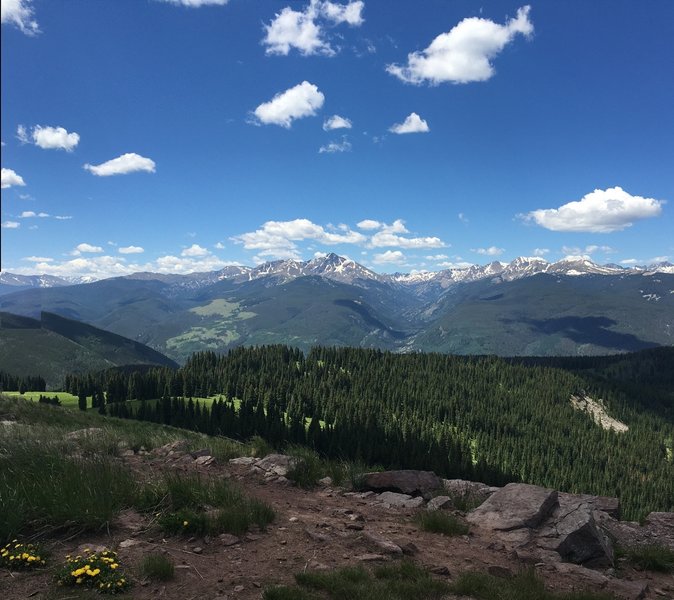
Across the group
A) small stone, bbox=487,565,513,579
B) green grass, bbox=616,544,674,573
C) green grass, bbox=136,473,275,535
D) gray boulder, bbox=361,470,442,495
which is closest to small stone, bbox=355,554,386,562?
small stone, bbox=487,565,513,579

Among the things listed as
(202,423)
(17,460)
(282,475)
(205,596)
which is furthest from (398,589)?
(202,423)

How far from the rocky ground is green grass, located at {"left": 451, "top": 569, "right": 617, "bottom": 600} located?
63 cm

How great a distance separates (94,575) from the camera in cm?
810

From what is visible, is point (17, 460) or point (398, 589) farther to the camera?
point (17, 460)

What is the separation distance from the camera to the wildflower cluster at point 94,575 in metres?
8.02

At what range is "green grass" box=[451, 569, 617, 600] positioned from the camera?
903 cm

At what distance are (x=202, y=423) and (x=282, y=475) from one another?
425ft

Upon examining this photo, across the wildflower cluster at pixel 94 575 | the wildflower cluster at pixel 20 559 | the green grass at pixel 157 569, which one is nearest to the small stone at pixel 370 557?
the green grass at pixel 157 569

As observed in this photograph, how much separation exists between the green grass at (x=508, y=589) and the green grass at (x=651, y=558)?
15.9 ft

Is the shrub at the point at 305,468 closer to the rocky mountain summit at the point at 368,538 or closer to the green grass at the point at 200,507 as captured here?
the rocky mountain summit at the point at 368,538

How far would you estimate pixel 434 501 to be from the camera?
16.3 meters

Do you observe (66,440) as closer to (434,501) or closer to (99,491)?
(99,491)

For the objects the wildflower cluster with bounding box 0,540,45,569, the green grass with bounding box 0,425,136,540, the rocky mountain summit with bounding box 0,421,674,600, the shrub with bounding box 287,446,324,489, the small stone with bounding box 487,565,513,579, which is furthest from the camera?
the shrub with bounding box 287,446,324,489

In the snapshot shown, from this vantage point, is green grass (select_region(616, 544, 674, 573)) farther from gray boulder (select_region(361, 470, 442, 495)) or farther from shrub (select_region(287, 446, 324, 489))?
shrub (select_region(287, 446, 324, 489))
